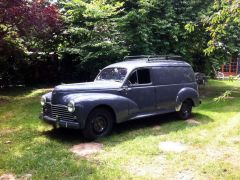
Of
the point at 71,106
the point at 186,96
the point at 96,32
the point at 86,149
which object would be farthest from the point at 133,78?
the point at 96,32

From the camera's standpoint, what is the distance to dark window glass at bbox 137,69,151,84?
8.84 metres

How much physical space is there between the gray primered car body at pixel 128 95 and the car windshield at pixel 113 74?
14 centimetres

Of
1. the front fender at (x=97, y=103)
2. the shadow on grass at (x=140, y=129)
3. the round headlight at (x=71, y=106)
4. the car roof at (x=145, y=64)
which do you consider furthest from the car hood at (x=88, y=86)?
the shadow on grass at (x=140, y=129)

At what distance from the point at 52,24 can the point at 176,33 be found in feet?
17.2

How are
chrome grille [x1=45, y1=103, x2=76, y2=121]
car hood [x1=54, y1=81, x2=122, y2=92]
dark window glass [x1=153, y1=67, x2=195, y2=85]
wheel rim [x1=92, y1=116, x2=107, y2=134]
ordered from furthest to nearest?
dark window glass [x1=153, y1=67, x2=195, y2=85] < car hood [x1=54, y1=81, x2=122, y2=92] < wheel rim [x1=92, y1=116, x2=107, y2=134] < chrome grille [x1=45, y1=103, x2=76, y2=121]

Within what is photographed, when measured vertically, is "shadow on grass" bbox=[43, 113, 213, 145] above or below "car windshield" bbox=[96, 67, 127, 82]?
below

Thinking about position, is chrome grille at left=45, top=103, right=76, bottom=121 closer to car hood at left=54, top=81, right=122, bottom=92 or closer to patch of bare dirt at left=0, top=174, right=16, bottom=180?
car hood at left=54, top=81, right=122, bottom=92

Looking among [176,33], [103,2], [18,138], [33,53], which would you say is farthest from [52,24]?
[18,138]

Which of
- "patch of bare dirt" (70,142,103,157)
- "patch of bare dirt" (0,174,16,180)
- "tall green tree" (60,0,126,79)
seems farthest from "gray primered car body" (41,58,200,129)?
"tall green tree" (60,0,126,79)

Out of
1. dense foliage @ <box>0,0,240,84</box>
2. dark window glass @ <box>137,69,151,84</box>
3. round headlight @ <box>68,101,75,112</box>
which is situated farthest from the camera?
dense foliage @ <box>0,0,240,84</box>

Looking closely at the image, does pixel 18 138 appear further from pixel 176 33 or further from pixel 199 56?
pixel 199 56

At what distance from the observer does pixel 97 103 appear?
7.44 meters

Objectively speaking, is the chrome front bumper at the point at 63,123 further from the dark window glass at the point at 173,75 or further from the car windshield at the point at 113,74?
the dark window glass at the point at 173,75

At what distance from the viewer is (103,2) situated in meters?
12.0
